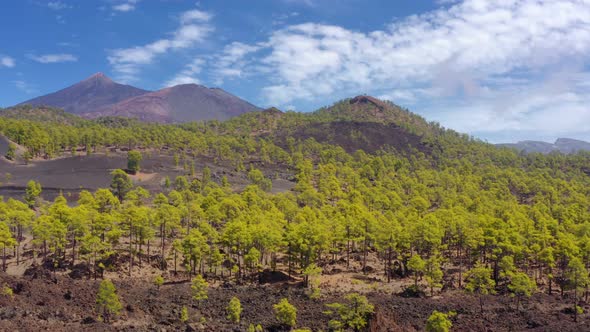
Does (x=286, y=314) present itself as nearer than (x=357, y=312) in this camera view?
No

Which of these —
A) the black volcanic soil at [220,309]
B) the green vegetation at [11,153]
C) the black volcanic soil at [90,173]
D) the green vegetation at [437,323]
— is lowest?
the black volcanic soil at [220,309]

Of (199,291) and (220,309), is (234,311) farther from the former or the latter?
(199,291)

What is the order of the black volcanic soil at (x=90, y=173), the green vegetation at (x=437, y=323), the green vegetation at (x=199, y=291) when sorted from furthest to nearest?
the black volcanic soil at (x=90, y=173)
the green vegetation at (x=199, y=291)
the green vegetation at (x=437, y=323)

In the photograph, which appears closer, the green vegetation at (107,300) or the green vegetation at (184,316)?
the green vegetation at (107,300)

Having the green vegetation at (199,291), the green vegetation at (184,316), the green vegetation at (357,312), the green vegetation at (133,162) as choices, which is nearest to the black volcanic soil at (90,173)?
the green vegetation at (133,162)

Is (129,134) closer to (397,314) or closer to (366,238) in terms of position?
(366,238)

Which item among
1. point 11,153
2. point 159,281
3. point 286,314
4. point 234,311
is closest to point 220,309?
point 234,311

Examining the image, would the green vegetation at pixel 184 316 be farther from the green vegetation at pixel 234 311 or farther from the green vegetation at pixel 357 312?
the green vegetation at pixel 357 312

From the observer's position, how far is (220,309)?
128 ft

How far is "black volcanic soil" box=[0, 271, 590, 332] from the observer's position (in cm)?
3291

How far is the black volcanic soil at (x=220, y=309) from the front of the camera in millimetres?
32906

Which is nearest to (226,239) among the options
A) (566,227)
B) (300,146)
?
(566,227)

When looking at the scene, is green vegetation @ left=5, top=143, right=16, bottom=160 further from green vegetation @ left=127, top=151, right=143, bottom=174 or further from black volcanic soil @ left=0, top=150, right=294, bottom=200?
green vegetation @ left=127, top=151, right=143, bottom=174

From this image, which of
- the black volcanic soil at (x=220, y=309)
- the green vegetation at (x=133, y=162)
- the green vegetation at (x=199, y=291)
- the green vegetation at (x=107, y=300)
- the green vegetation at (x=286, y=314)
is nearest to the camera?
the black volcanic soil at (x=220, y=309)
